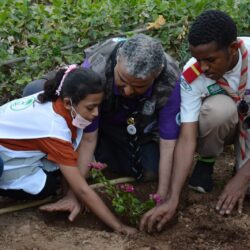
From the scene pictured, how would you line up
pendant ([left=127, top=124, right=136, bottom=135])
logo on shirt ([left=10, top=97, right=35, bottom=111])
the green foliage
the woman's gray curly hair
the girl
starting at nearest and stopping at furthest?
the woman's gray curly hair < the girl < logo on shirt ([left=10, top=97, right=35, bottom=111]) < pendant ([left=127, top=124, right=136, bottom=135]) < the green foliage

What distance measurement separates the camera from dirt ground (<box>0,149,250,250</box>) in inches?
113

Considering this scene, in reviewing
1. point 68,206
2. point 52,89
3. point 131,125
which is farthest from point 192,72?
point 68,206

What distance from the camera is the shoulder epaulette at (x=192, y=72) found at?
3.10 m

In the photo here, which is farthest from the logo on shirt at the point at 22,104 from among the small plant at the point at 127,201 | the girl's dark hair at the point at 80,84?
→ the small plant at the point at 127,201

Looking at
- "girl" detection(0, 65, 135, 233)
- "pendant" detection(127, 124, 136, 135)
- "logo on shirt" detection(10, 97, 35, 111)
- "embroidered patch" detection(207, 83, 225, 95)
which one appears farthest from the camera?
"pendant" detection(127, 124, 136, 135)

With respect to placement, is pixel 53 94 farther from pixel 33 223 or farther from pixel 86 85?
pixel 33 223

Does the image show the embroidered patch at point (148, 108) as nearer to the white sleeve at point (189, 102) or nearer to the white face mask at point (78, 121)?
the white sleeve at point (189, 102)

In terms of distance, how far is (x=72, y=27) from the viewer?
4.14m

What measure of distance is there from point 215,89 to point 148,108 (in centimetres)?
36

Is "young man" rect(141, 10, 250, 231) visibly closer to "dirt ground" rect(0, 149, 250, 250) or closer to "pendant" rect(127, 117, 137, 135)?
"dirt ground" rect(0, 149, 250, 250)

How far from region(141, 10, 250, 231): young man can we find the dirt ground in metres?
0.09

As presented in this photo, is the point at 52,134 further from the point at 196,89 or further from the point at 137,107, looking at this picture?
the point at 196,89

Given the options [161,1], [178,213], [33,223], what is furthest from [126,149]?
[161,1]

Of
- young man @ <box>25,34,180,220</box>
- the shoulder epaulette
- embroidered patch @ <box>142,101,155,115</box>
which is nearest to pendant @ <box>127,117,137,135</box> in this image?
young man @ <box>25,34,180,220</box>
